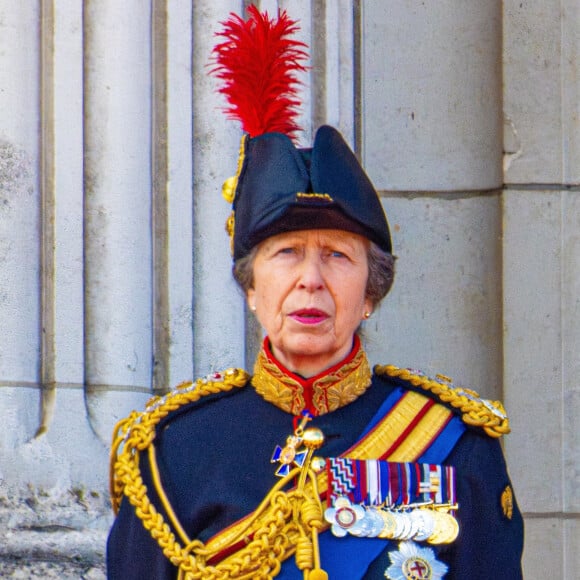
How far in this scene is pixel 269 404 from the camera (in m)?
3.54

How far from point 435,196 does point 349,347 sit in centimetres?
99

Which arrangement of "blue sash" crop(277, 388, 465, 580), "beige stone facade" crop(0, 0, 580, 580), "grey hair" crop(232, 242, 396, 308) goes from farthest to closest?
1. "beige stone facade" crop(0, 0, 580, 580)
2. "grey hair" crop(232, 242, 396, 308)
3. "blue sash" crop(277, 388, 465, 580)

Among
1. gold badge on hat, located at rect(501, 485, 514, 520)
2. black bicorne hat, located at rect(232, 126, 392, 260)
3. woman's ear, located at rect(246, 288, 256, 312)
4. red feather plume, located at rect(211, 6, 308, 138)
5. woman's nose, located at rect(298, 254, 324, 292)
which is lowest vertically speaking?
gold badge on hat, located at rect(501, 485, 514, 520)

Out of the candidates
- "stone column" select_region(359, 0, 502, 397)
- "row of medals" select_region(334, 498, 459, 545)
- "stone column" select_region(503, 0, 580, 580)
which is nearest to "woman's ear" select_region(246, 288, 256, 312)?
"row of medals" select_region(334, 498, 459, 545)

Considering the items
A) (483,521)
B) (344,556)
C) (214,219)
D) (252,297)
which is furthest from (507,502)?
(214,219)

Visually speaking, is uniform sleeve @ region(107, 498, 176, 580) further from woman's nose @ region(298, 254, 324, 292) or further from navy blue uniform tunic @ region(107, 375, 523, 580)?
woman's nose @ region(298, 254, 324, 292)

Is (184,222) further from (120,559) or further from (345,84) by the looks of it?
(120,559)

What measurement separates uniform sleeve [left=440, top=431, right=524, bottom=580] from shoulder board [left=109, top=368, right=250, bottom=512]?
48 cm

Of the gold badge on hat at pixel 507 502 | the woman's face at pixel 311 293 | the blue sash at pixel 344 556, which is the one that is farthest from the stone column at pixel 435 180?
the blue sash at pixel 344 556

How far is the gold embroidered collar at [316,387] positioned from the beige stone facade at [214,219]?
2.20 feet

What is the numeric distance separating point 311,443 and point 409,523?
243 millimetres

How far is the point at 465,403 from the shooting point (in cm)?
350

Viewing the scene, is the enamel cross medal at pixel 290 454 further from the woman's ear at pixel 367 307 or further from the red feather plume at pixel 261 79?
the red feather plume at pixel 261 79

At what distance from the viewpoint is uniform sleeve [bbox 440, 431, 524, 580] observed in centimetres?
331
